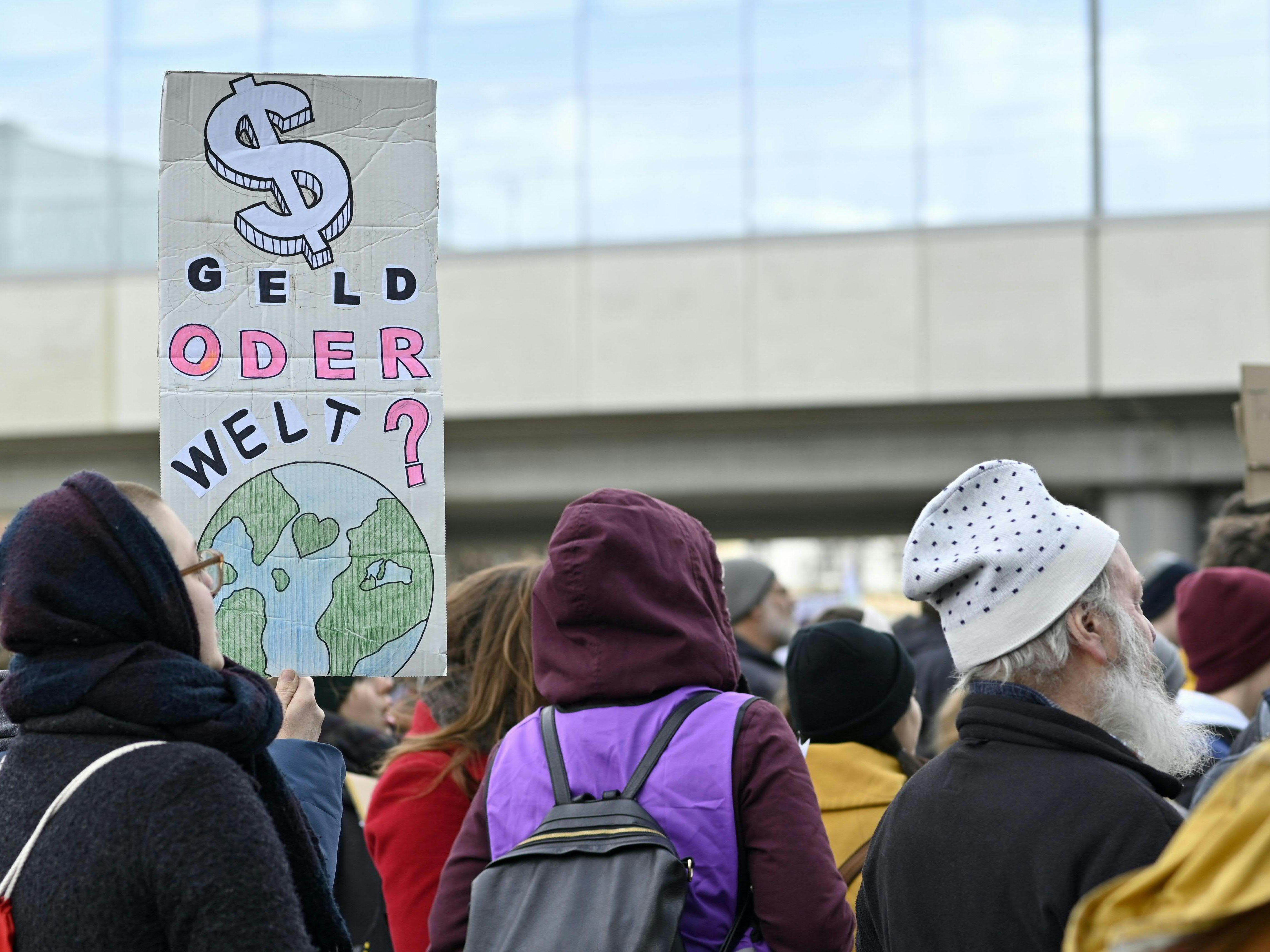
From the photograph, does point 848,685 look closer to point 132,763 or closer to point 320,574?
point 320,574

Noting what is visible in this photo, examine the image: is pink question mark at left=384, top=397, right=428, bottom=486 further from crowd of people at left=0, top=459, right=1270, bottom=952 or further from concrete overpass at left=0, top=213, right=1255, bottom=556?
concrete overpass at left=0, top=213, right=1255, bottom=556

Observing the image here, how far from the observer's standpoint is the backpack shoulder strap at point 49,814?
5.69 ft

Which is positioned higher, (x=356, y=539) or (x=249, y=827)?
(x=356, y=539)

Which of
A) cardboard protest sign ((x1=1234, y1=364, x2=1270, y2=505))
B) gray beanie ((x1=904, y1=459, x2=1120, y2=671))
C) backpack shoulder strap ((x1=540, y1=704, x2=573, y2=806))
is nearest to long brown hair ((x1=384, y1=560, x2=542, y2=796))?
backpack shoulder strap ((x1=540, y1=704, x2=573, y2=806))

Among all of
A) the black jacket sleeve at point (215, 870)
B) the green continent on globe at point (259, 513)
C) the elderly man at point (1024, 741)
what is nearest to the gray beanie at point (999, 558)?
the elderly man at point (1024, 741)

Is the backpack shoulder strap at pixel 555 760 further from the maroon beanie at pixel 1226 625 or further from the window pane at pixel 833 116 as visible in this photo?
the window pane at pixel 833 116

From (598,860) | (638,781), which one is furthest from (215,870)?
(638,781)

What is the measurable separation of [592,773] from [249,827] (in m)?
0.67

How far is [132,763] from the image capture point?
68.4 inches

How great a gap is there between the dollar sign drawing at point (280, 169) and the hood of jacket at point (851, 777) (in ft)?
4.90

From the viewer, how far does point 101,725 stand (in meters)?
1.78

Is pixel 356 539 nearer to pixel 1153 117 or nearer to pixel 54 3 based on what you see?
pixel 1153 117

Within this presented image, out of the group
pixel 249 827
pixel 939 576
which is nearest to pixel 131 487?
pixel 249 827

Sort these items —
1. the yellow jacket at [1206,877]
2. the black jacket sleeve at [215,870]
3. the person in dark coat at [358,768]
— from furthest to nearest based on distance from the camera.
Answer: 1. the person in dark coat at [358,768]
2. the black jacket sleeve at [215,870]
3. the yellow jacket at [1206,877]
